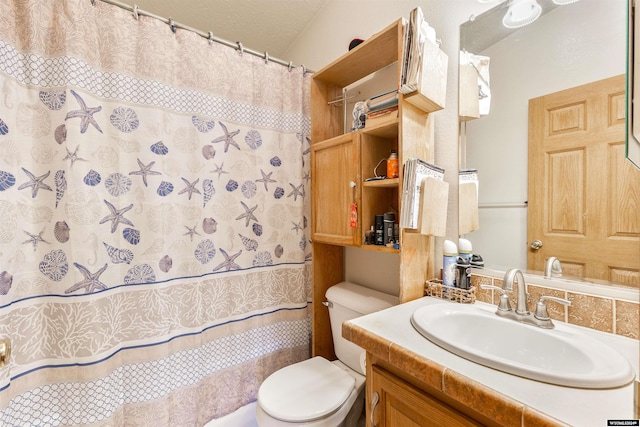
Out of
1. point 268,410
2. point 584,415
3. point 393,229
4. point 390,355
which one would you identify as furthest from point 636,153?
point 268,410

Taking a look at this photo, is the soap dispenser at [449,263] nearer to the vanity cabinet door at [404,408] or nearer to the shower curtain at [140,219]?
the vanity cabinet door at [404,408]

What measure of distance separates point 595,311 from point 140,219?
1613 millimetres

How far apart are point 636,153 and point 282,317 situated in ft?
4.85

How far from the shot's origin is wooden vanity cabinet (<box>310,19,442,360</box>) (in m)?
1.07

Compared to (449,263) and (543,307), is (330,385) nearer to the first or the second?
(449,263)

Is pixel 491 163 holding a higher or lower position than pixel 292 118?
lower

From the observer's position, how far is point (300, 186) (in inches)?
62.1

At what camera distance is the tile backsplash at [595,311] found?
0.73 m

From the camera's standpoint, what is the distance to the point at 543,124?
89cm

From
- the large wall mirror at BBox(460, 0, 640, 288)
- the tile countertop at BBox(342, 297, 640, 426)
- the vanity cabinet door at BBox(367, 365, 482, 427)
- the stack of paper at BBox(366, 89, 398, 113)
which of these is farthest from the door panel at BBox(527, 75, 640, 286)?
the vanity cabinet door at BBox(367, 365, 482, 427)

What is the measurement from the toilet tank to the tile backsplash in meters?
0.53

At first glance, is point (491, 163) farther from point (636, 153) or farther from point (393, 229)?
point (636, 153)

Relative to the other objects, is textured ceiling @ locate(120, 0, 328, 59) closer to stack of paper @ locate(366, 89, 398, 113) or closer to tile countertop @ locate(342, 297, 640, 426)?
stack of paper @ locate(366, 89, 398, 113)

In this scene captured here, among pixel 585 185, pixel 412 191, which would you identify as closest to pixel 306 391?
pixel 412 191
